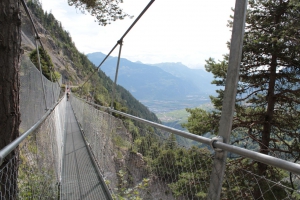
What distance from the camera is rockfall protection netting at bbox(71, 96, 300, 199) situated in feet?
3.51

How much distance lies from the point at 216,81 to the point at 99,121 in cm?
514

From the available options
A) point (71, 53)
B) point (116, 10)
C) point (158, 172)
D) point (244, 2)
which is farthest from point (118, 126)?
point (71, 53)

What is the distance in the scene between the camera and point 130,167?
2.25 m

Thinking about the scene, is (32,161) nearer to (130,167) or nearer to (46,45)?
(130,167)

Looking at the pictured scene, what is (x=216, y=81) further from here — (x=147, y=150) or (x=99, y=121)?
(x=147, y=150)

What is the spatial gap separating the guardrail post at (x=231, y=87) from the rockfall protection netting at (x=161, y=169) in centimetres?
5

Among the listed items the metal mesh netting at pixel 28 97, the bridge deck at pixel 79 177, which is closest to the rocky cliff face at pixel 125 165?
the bridge deck at pixel 79 177

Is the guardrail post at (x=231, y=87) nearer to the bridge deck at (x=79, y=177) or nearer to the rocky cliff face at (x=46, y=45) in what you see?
the bridge deck at (x=79, y=177)

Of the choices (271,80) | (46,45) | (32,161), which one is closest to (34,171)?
(32,161)

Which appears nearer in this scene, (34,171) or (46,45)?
(34,171)

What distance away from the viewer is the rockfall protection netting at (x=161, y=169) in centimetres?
107

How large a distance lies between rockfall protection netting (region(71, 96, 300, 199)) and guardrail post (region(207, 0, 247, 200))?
1.8 inches

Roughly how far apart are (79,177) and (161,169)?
191 centimetres

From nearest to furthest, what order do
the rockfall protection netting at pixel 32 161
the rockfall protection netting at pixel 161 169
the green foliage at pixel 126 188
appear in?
the rockfall protection netting at pixel 161 169
the rockfall protection netting at pixel 32 161
the green foliage at pixel 126 188
